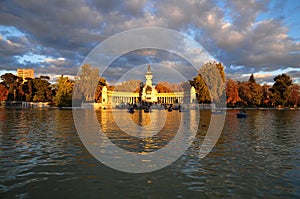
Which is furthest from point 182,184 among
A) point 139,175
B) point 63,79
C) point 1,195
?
point 63,79

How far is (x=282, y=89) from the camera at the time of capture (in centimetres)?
9669

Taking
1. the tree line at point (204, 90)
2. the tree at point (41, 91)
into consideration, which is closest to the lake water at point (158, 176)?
the tree line at point (204, 90)

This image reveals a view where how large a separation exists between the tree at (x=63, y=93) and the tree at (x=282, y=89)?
71963mm

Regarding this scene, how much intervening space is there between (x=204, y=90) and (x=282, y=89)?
32.5m

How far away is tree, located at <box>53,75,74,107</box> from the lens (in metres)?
83.4

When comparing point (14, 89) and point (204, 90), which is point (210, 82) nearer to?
point (204, 90)

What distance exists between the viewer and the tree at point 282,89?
96250mm

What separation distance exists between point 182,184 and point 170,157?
413 cm

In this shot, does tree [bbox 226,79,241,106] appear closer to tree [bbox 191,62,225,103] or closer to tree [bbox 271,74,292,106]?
tree [bbox 191,62,225,103]

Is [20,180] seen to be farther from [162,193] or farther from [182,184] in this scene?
[182,184]

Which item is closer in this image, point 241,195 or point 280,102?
point 241,195

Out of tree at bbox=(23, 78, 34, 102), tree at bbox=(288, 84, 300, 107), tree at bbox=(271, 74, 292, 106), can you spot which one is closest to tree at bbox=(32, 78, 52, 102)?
tree at bbox=(23, 78, 34, 102)

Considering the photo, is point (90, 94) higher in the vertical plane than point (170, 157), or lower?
higher

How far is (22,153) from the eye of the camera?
13.6 m
